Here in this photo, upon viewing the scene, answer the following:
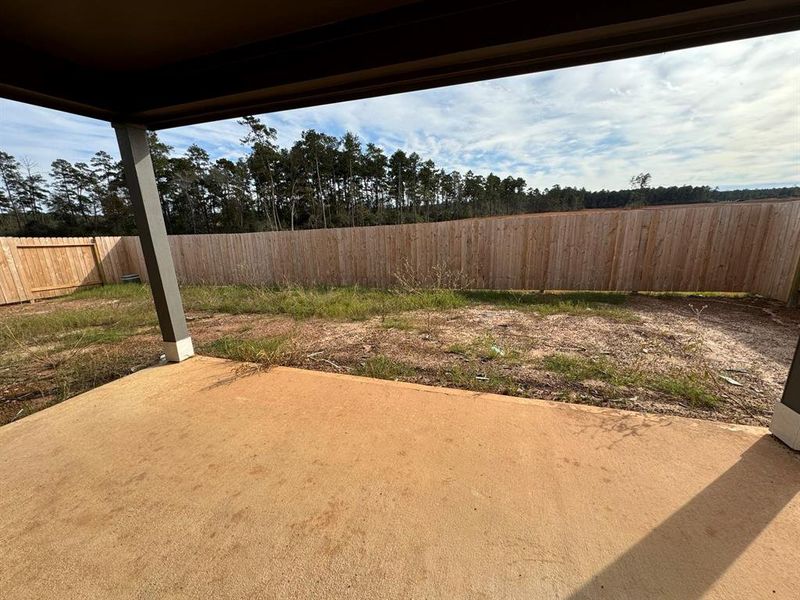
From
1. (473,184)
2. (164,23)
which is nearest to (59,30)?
(164,23)

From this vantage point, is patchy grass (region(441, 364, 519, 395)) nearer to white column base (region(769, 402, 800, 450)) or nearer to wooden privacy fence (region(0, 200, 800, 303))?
white column base (region(769, 402, 800, 450))

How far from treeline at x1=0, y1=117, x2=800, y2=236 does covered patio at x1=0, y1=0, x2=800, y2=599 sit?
21377mm

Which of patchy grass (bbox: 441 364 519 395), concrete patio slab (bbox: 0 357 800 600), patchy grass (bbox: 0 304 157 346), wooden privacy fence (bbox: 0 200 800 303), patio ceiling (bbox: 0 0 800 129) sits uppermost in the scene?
patio ceiling (bbox: 0 0 800 129)

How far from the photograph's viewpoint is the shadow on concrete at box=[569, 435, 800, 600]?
100cm

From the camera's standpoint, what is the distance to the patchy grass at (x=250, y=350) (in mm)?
2967

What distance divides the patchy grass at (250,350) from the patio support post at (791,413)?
354cm

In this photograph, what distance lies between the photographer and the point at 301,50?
1.84 metres

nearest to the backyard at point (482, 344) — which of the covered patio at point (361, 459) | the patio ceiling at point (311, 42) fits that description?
the covered patio at point (361, 459)

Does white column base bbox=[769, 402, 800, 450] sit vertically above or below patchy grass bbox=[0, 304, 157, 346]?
above

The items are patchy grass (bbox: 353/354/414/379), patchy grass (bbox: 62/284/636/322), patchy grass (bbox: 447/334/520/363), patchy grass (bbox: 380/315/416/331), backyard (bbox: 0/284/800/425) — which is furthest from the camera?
patchy grass (bbox: 62/284/636/322)

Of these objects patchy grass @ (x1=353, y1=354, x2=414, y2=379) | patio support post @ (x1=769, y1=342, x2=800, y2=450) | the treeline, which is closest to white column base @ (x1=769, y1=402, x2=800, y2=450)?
patio support post @ (x1=769, y1=342, x2=800, y2=450)

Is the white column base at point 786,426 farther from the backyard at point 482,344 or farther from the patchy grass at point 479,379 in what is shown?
the patchy grass at point 479,379

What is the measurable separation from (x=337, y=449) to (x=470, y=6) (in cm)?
241

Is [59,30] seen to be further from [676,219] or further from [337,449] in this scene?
[676,219]
